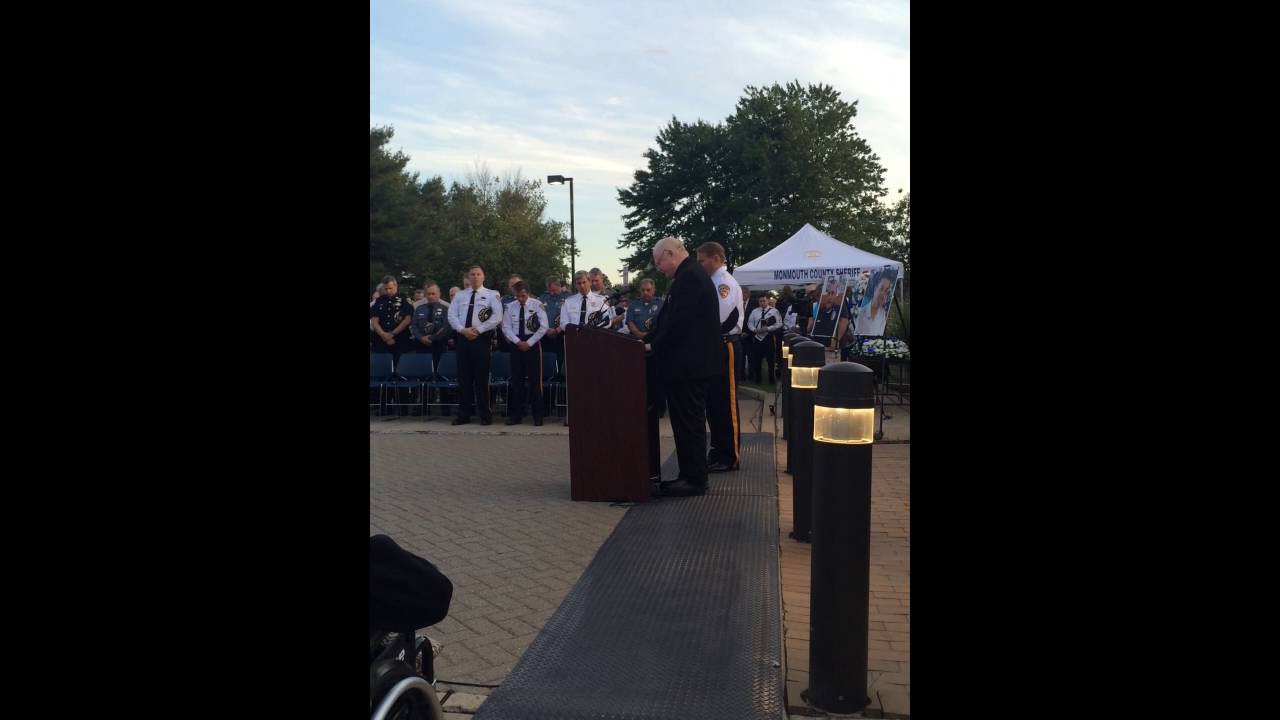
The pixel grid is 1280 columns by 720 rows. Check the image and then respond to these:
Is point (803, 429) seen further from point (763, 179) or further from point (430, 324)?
point (763, 179)

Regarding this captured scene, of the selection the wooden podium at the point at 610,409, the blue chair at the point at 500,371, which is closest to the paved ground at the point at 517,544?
the wooden podium at the point at 610,409

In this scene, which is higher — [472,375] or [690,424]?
[472,375]

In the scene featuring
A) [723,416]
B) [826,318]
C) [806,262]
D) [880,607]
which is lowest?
[880,607]

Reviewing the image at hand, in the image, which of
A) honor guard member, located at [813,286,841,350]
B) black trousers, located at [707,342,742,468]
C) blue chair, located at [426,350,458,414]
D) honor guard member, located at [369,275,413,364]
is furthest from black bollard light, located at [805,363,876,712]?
honor guard member, located at [813,286,841,350]

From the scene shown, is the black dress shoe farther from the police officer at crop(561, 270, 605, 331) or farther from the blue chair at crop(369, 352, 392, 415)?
the blue chair at crop(369, 352, 392, 415)

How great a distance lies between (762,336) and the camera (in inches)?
722

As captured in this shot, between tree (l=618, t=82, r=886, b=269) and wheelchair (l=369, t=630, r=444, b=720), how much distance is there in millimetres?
44370

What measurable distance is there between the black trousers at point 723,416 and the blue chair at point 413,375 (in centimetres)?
609

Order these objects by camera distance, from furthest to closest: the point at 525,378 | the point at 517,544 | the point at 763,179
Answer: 1. the point at 763,179
2. the point at 525,378
3. the point at 517,544

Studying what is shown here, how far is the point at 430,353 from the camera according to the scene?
13.2 m

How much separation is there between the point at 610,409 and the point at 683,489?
845mm

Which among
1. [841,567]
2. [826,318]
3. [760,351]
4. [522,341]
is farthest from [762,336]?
[841,567]

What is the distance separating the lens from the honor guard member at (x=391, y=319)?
13.4 meters
